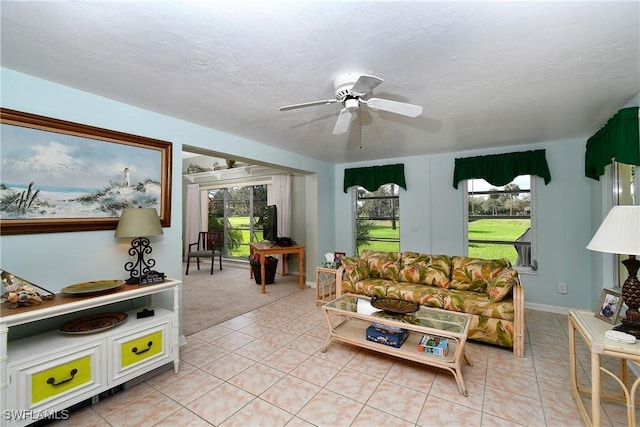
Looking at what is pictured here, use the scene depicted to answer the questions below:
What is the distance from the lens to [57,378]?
1661 mm

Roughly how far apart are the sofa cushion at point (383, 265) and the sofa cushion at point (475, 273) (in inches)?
27.2

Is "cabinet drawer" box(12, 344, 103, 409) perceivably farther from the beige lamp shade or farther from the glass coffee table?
the glass coffee table

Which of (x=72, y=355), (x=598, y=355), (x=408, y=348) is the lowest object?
(x=408, y=348)

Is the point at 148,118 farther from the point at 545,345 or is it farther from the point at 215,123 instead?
the point at 545,345

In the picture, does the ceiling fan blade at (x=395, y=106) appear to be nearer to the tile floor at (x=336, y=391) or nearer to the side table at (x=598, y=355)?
the side table at (x=598, y=355)

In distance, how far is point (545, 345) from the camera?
2.74 meters

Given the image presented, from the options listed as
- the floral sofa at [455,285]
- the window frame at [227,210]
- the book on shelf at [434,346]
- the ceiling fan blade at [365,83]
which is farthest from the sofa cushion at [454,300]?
the window frame at [227,210]

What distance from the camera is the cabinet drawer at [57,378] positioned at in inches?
60.9

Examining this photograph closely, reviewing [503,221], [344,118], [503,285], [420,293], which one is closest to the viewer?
[344,118]

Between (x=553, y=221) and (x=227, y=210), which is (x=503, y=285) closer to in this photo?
(x=553, y=221)

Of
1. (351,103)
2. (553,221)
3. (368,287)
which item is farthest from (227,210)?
(553,221)

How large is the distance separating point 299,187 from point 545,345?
14.9 ft

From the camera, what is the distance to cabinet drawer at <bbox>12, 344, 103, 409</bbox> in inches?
60.9

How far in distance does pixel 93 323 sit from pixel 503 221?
497cm
